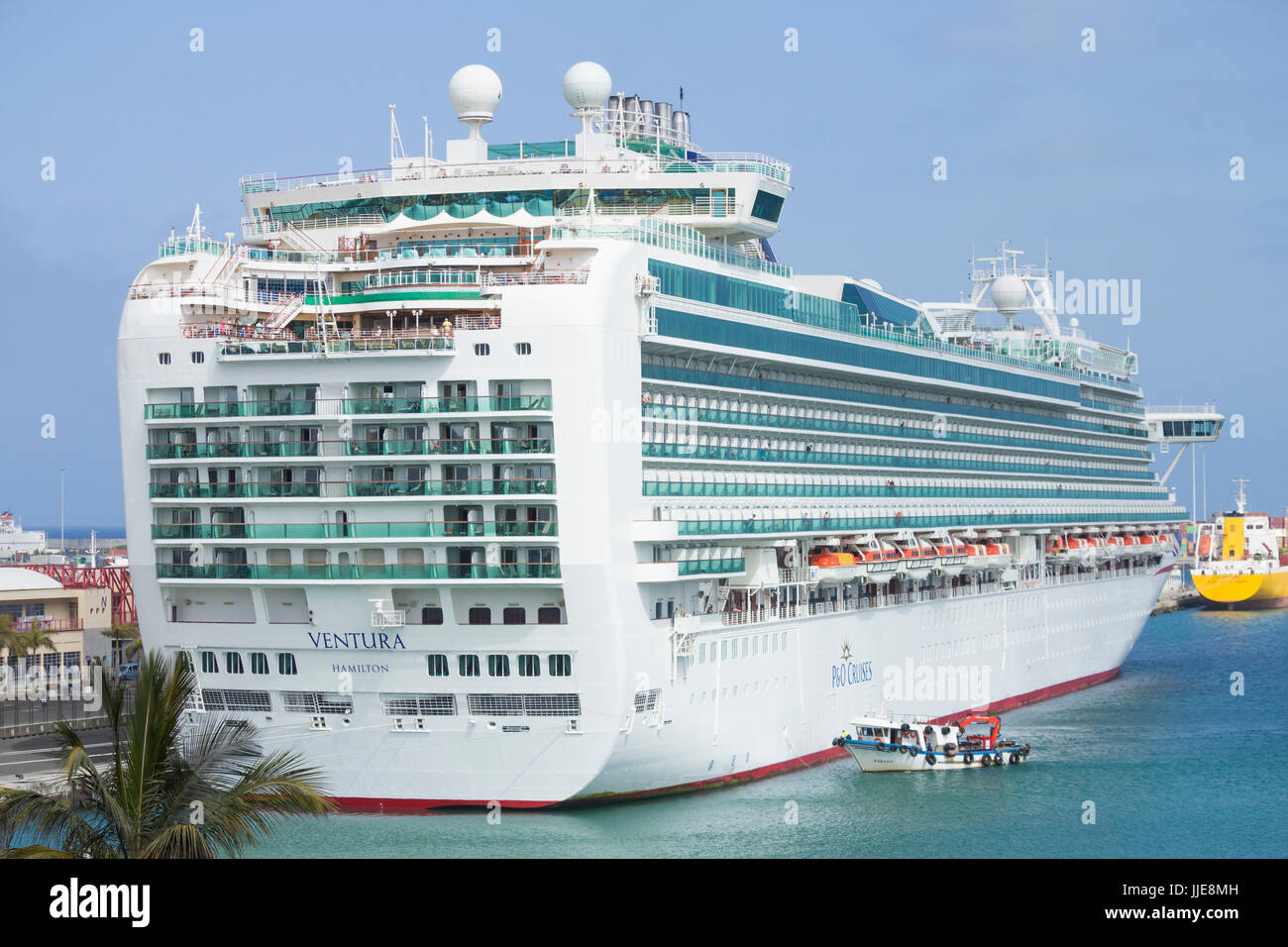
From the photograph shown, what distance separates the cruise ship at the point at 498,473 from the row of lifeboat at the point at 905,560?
0.35m

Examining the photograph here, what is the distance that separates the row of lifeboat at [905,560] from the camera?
52384 millimetres

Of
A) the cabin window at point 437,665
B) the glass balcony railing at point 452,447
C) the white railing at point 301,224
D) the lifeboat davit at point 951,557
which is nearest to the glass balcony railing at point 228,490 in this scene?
the glass balcony railing at point 452,447

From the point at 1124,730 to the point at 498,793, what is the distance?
28732 mm

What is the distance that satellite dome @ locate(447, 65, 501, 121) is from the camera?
49.6 metres

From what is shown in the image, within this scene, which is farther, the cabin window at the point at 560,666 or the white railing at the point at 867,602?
the white railing at the point at 867,602

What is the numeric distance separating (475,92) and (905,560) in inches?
808

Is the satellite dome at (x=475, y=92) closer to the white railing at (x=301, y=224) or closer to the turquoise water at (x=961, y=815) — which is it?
the white railing at (x=301, y=224)

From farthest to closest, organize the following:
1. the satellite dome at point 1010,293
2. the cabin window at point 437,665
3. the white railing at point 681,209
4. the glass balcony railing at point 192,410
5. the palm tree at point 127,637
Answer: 1. the satellite dome at point 1010,293
2. the palm tree at point 127,637
3. the white railing at point 681,209
4. the glass balcony railing at point 192,410
5. the cabin window at point 437,665

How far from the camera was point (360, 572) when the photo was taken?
40438 mm

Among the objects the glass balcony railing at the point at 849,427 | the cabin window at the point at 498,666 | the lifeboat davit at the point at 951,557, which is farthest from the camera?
the lifeboat davit at the point at 951,557

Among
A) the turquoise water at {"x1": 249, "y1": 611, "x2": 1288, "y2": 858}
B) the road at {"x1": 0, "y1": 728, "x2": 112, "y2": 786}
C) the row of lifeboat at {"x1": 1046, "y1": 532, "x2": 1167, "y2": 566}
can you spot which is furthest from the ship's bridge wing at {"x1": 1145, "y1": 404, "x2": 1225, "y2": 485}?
the road at {"x1": 0, "y1": 728, "x2": 112, "y2": 786}

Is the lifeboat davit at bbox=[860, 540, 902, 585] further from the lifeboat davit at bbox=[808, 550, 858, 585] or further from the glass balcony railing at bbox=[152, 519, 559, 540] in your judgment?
the glass balcony railing at bbox=[152, 519, 559, 540]

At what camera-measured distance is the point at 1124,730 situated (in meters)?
60.7
